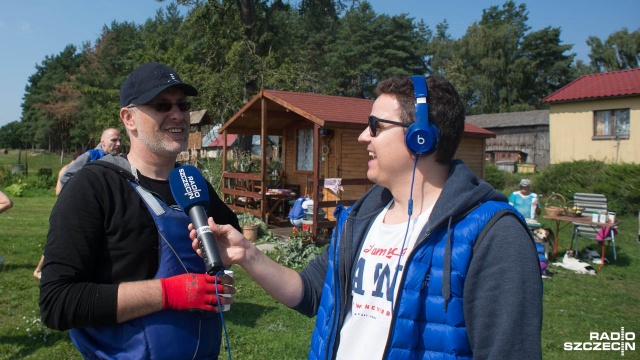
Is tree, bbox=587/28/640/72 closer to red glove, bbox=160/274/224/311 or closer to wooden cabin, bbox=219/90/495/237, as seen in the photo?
wooden cabin, bbox=219/90/495/237

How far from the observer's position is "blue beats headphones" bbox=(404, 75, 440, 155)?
170 cm

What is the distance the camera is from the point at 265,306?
6.37 meters

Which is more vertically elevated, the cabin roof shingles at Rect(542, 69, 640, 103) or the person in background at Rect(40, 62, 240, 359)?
the cabin roof shingles at Rect(542, 69, 640, 103)

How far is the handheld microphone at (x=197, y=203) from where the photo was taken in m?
1.61

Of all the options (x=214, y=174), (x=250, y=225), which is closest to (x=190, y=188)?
(x=250, y=225)

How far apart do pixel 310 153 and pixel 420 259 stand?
476 inches

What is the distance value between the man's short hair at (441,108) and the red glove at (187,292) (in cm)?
101

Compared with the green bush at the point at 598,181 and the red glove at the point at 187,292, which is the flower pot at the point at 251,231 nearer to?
the red glove at the point at 187,292

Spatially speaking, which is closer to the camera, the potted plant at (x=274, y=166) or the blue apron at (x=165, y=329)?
the blue apron at (x=165, y=329)

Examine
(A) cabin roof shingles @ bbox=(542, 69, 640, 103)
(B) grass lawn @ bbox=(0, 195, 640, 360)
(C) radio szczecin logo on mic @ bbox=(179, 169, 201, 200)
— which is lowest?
(B) grass lawn @ bbox=(0, 195, 640, 360)

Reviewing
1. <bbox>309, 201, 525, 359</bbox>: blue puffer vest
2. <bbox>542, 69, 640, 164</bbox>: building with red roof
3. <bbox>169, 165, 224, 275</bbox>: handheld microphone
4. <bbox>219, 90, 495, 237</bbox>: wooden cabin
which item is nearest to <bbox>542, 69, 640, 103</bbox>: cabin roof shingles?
<bbox>542, 69, 640, 164</bbox>: building with red roof

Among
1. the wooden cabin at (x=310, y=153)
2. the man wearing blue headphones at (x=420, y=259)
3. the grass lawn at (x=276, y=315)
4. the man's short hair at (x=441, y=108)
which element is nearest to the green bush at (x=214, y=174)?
the wooden cabin at (x=310, y=153)

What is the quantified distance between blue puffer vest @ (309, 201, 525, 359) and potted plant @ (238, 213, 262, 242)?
901 cm

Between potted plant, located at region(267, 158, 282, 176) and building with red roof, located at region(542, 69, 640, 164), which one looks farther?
building with red roof, located at region(542, 69, 640, 164)
